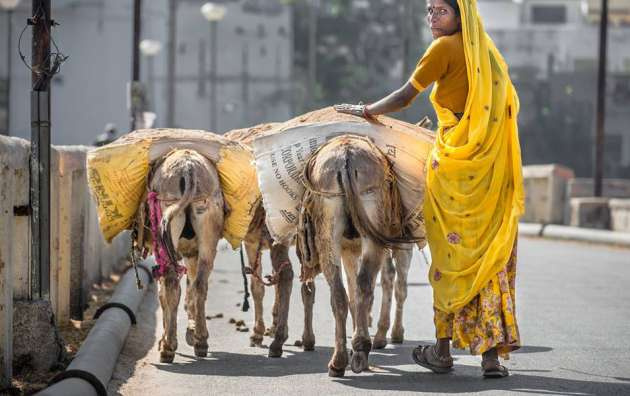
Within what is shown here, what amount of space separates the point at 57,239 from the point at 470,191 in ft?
12.0

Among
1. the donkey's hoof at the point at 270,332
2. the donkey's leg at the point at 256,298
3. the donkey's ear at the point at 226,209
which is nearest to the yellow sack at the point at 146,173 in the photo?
the donkey's ear at the point at 226,209

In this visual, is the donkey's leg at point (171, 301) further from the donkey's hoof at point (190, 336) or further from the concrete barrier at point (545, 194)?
the concrete barrier at point (545, 194)

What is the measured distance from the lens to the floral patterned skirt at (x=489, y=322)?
8.62 metres

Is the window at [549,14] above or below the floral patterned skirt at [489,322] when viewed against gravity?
Result: above

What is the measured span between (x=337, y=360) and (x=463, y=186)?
52.4 inches

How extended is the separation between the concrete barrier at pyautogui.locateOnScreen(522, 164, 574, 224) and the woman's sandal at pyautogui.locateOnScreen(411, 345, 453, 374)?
19.8 meters

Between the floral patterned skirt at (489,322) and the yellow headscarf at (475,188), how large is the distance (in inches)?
3.1

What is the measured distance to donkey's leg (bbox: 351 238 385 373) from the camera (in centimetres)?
873

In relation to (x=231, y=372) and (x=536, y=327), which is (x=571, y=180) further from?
(x=231, y=372)

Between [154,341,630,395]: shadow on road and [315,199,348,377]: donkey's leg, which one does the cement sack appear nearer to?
[315,199,348,377]: donkey's leg

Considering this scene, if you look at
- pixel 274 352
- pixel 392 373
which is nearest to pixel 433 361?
pixel 392 373

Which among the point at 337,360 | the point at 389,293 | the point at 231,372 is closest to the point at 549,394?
the point at 337,360

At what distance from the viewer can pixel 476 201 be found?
8.81 m

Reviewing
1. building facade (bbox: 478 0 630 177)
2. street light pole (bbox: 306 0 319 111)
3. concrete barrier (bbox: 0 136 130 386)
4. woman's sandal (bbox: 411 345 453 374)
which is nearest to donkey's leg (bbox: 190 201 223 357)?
concrete barrier (bbox: 0 136 130 386)
